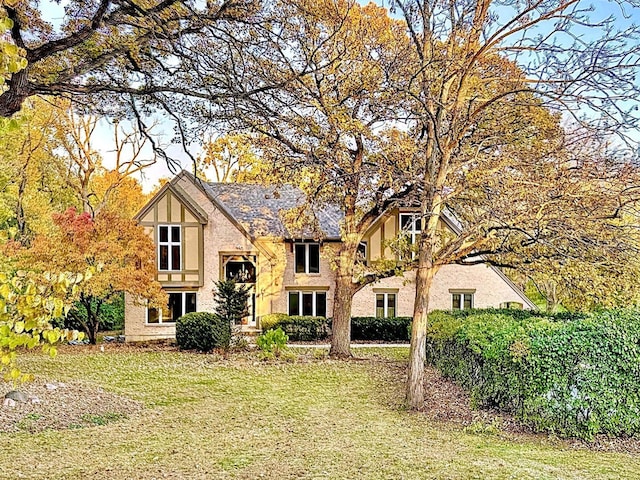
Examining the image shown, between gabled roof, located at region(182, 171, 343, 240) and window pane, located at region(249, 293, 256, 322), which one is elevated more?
gabled roof, located at region(182, 171, 343, 240)

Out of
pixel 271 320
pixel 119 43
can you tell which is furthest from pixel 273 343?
pixel 119 43

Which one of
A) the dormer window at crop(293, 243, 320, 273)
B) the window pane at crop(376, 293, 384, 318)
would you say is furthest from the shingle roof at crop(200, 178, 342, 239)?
the window pane at crop(376, 293, 384, 318)

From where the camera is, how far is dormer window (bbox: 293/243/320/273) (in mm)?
22344

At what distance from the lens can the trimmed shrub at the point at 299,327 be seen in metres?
20.4

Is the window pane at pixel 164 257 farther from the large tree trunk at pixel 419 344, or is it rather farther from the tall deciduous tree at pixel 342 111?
the large tree trunk at pixel 419 344

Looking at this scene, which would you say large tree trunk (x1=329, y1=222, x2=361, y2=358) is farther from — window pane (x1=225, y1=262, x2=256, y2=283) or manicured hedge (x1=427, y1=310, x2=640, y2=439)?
manicured hedge (x1=427, y1=310, x2=640, y2=439)

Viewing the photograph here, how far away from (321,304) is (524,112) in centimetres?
1272

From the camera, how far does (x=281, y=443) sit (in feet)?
24.8

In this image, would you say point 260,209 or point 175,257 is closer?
point 175,257

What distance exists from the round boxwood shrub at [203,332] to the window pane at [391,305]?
303 inches

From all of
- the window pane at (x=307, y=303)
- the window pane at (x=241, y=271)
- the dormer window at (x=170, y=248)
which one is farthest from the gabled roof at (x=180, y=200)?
the window pane at (x=307, y=303)

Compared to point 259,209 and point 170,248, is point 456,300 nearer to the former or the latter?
point 259,209

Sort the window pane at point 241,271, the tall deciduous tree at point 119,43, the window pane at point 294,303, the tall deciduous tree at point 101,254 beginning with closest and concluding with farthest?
the tall deciduous tree at point 119,43 < the tall deciduous tree at point 101,254 < the window pane at point 241,271 < the window pane at point 294,303

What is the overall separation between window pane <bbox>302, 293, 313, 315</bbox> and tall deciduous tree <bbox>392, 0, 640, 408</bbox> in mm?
11571
